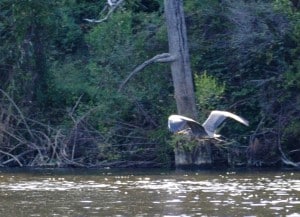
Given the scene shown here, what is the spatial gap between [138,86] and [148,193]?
9.70 m

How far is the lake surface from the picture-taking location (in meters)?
18.5

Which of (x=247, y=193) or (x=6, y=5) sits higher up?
(x=6, y=5)

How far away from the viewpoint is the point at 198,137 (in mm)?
25797

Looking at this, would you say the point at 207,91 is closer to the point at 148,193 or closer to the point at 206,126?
the point at 206,126

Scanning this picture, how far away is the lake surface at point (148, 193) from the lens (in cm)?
1853

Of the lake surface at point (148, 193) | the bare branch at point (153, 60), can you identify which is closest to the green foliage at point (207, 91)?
the bare branch at point (153, 60)

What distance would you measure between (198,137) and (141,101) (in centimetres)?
484

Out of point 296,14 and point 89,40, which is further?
point 89,40

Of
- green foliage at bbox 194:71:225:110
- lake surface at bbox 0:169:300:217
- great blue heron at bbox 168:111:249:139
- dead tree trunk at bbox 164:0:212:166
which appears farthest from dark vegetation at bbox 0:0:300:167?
great blue heron at bbox 168:111:249:139

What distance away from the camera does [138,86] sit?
31.1 metres

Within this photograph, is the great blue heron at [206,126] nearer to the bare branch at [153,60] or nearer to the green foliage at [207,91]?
the green foliage at [207,91]

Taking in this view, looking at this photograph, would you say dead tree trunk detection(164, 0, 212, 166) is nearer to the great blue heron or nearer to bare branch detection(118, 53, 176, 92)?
bare branch detection(118, 53, 176, 92)

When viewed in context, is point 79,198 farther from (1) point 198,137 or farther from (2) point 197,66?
(2) point 197,66

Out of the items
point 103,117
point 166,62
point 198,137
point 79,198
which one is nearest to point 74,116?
point 103,117
